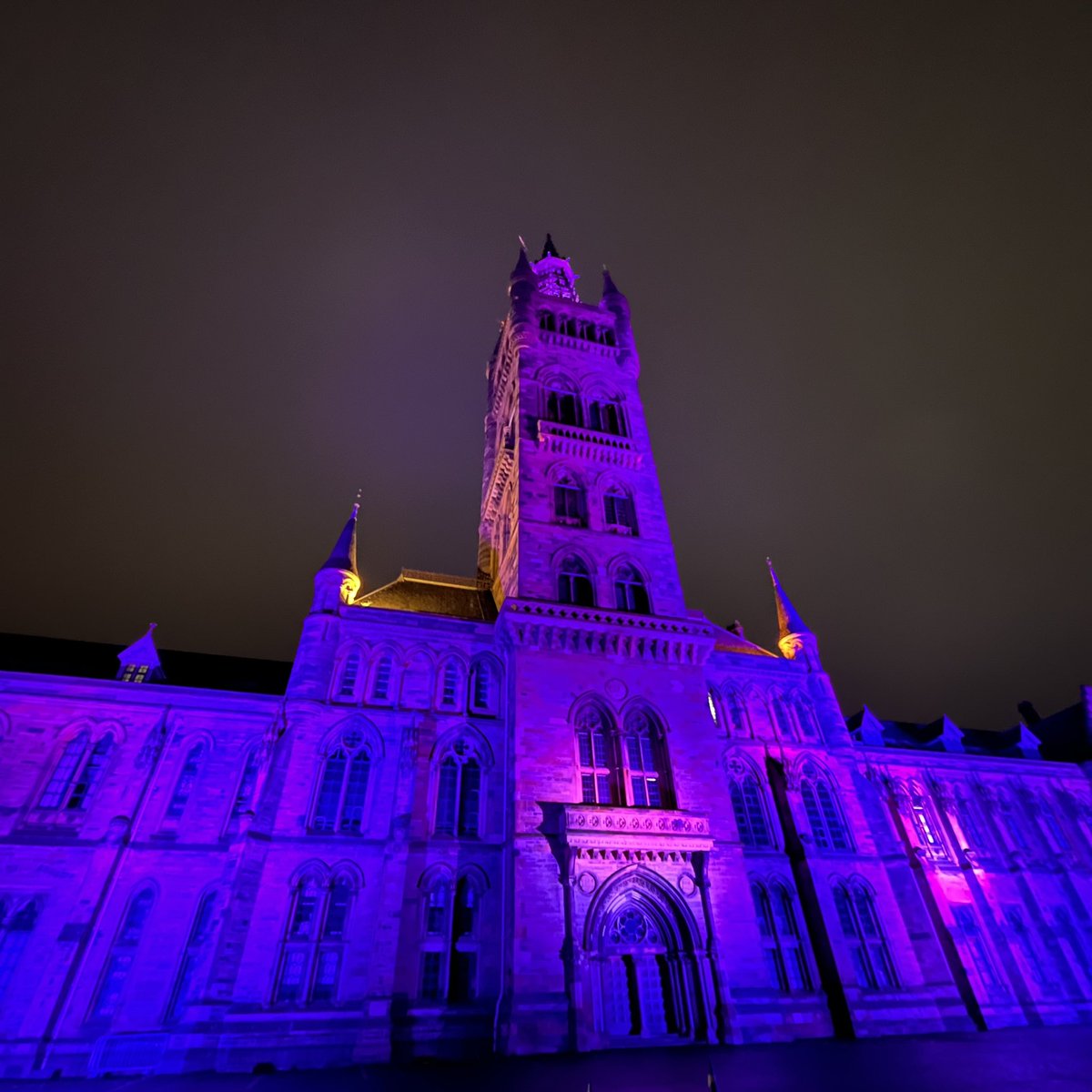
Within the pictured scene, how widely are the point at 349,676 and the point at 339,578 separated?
4.86 metres

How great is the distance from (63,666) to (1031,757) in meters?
55.8

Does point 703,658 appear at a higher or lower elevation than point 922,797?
higher

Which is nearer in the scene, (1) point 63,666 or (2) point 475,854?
(2) point 475,854

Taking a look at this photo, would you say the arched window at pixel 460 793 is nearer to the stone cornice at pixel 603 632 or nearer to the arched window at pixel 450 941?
the arched window at pixel 450 941

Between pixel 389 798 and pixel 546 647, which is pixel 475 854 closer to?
pixel 389 798

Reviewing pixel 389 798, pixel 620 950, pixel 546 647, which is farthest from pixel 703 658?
pixel 389 798

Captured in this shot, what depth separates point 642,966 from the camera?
2125cm

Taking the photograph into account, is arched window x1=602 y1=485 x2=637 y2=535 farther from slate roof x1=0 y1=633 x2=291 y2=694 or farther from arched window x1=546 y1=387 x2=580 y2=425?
slate roof x1=0 y1=633 x2=291 y2=694

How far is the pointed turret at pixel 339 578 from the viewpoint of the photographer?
2775 centimetres

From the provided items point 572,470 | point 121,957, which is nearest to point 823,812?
point 572,470

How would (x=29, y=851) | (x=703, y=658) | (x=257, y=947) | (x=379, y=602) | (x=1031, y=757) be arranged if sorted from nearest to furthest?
(x=257, y=947) → (x=29, y=851) → (x=703, y=658) → (x=379, y=602) → (x=1031, y=757)

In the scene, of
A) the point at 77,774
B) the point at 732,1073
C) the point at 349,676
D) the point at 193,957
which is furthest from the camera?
the point at 349,676

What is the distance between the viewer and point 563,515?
32.0 m

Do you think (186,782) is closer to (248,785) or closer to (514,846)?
(248,785)
